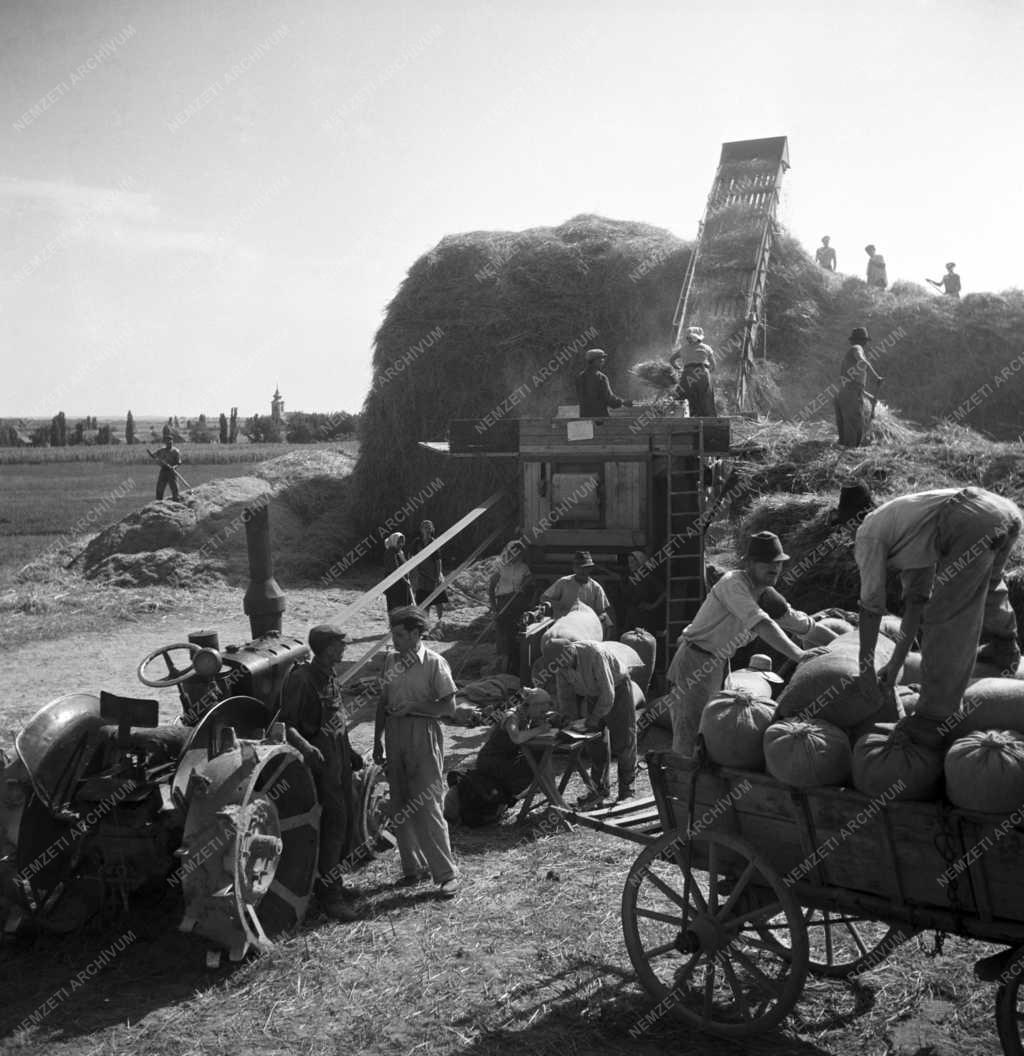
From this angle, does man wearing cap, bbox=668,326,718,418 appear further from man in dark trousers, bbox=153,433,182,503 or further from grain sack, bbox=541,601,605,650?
man in dark trousers, bbox=153,433,182,503

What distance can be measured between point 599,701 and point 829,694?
352 cm

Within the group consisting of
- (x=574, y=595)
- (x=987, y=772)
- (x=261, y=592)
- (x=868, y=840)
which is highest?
(x=261, y=592)

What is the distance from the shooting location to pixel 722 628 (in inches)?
287

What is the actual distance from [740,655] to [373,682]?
181 inches

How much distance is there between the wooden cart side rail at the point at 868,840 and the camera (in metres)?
4.08

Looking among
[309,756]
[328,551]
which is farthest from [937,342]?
[309,756]

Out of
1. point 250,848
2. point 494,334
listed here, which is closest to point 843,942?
point 250,848

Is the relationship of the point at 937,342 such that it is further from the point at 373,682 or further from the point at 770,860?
the point at 770,860

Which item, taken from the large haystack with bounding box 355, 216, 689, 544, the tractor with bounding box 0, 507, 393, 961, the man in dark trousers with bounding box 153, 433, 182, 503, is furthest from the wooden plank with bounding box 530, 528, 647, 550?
the man in dark trousers with bounding box 153, 433, 182, 503

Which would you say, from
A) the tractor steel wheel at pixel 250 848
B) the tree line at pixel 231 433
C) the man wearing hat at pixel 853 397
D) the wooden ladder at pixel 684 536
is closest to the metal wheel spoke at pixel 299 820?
the tractor steel wheel at pixel 250 848

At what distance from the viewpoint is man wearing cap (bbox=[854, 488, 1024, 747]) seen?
4.57m

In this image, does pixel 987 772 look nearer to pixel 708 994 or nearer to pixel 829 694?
pixel 829 694

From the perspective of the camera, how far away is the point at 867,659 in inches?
194

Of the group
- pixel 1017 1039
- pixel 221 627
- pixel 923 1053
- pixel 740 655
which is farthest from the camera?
pixel 221 627
